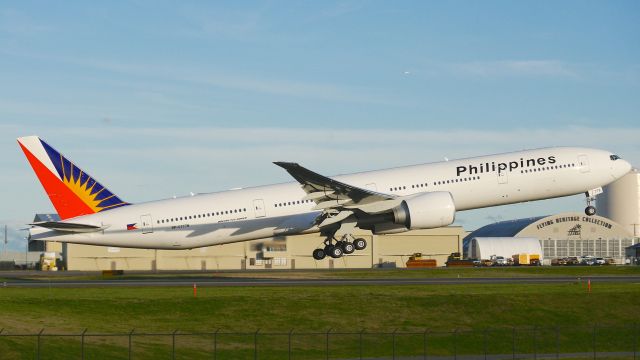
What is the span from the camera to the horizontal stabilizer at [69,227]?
6531cm

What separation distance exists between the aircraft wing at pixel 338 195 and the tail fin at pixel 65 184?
1385 centimetres

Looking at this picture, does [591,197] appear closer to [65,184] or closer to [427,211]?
[427,211]

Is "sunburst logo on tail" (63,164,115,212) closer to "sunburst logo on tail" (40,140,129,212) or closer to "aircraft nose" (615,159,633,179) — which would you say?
"sunburst logo on tail" (40,140,129,212)

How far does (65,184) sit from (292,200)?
1640cm

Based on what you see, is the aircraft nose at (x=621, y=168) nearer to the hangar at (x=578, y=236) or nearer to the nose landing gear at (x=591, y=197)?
the nose landing gear at (x=591, y=197)

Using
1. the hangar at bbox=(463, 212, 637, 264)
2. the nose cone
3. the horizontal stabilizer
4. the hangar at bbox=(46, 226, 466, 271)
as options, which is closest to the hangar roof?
the hangar at bbox=(463, 212, 637, 264)

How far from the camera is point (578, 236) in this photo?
5733 inches

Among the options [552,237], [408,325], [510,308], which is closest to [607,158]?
[510,308]

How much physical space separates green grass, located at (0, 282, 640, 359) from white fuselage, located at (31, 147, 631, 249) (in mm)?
6292

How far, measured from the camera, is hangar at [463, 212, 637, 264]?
5699 inches

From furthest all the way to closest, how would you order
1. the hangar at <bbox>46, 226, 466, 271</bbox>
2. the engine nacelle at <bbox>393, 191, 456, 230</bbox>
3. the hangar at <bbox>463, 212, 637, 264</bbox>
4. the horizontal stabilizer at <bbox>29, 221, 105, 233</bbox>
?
the hangar at <bbox>463, 212, 637, 264</bbox>, the hangar at <bbox>46, 226, 466, 271</bbox>, the horizontal stabilizer at <bbox>29, 221, 105, 233</bbox>, the engine nacelle at <bbox>393, 191, 456, 230</bbox>

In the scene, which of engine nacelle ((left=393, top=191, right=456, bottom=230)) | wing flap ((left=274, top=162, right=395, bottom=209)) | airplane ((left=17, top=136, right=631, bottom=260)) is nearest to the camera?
wing flap ((left=274, top=162, right=395, bottom=209))

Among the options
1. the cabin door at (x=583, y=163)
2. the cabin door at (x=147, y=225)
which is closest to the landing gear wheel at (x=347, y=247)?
→ the cabin door at (x=147, y=225)

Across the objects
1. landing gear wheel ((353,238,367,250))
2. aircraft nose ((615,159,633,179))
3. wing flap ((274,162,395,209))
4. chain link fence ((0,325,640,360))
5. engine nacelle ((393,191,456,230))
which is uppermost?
aircraft nose ((615,159,633,179))
